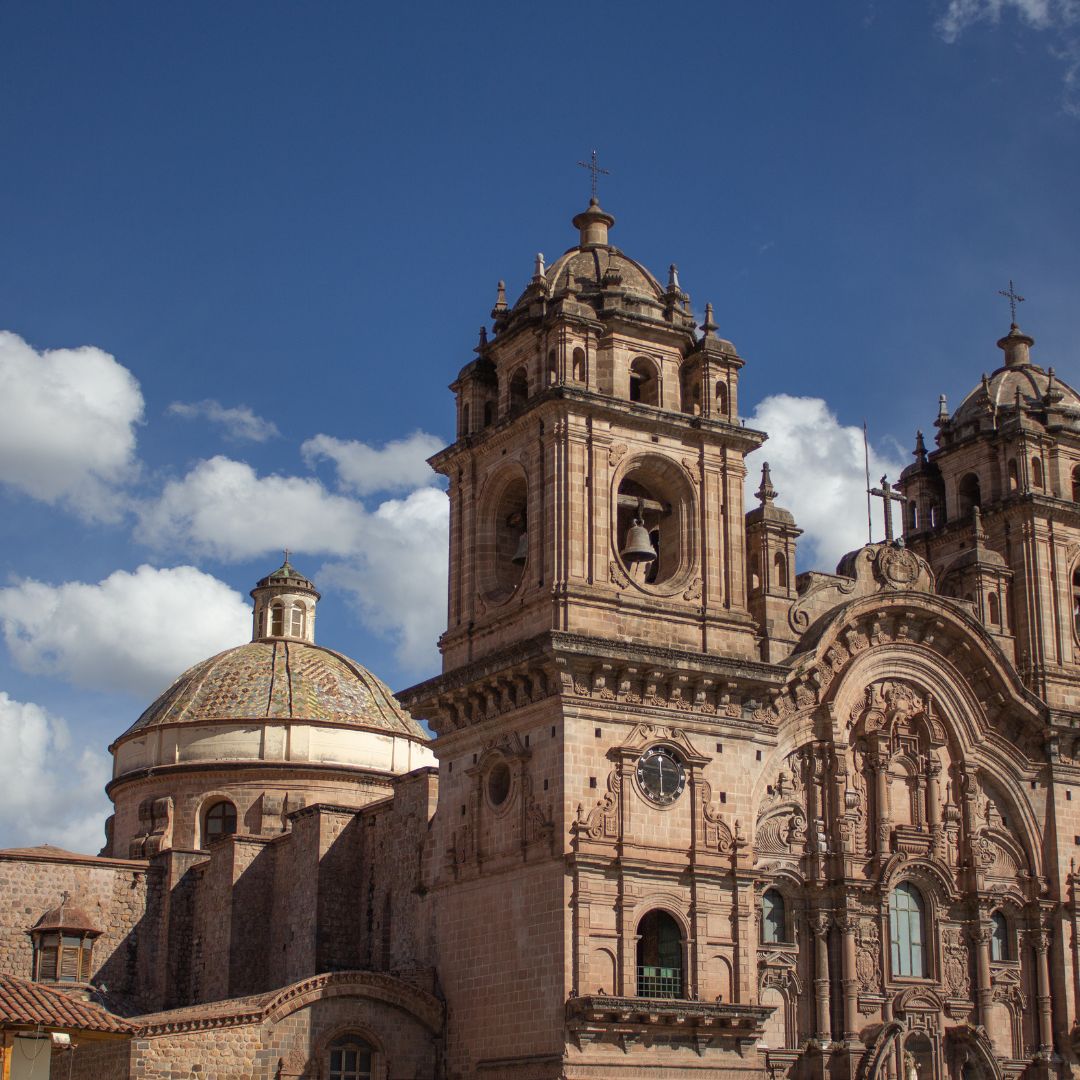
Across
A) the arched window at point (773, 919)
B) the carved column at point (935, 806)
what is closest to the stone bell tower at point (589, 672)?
the arched window at point (773, 919)

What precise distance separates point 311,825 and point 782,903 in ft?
36.5

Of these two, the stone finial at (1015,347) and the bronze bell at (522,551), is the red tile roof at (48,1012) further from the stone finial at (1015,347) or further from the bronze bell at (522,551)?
the stone finial at (1015,347)

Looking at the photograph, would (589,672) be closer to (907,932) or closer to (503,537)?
(503,537)

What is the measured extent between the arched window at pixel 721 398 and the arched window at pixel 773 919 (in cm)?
969

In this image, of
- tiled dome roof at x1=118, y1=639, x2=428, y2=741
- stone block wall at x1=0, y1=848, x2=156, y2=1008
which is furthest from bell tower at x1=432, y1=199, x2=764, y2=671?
tiled dome roof at x1=118, y1=639, x2=428, y2=741

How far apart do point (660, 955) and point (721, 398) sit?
11.4m

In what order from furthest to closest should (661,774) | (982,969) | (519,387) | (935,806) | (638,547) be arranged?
(935,806) → (519,387) → (982,969) → (638,547) → (661,774)

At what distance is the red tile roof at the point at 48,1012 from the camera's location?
2691 cm

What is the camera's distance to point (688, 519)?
36031mm

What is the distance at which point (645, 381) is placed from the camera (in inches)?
1470

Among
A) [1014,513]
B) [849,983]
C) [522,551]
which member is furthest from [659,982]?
[1014,513]

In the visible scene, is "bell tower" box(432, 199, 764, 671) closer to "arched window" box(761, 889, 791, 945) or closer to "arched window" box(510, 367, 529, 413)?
"arched window" box(510, 367, 529, 413)

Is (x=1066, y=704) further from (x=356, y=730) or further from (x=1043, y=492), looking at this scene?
(x=356, y=730)

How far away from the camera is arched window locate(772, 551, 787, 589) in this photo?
3716cm
